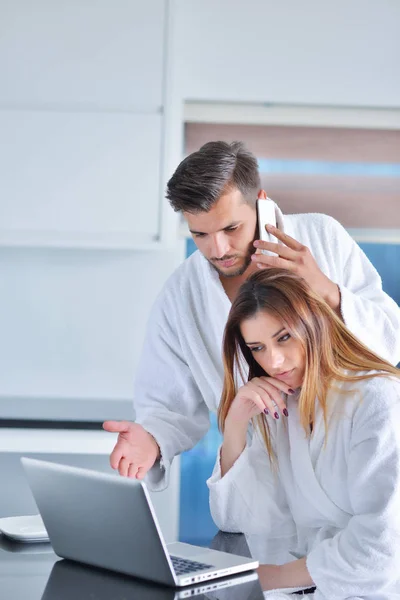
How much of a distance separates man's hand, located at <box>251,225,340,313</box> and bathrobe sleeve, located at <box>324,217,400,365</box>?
0.10 ft

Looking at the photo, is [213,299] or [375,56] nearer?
[213,299]

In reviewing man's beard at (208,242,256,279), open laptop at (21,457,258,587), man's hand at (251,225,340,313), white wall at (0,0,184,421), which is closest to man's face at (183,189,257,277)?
man's beard at (208,242,256,279)

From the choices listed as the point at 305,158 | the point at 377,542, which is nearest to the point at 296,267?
the point at 377,542

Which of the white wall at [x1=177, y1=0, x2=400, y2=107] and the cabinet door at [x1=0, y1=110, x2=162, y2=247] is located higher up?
the white wall at [x1=177, y1=0, x2=400, y2=107]

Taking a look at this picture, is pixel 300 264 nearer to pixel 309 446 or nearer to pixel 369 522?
pixel 309 446

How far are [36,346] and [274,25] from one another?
1663mm

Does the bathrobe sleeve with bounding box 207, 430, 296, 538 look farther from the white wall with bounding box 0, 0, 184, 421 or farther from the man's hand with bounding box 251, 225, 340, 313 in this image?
the white wall with bounding box 0, 0, 184, 421

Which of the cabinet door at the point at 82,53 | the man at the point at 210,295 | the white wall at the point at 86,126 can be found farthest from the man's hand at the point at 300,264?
the cabinet door at the point at 82,53

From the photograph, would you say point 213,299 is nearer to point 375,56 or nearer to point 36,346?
point 36,346

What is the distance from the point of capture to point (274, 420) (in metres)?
1.76

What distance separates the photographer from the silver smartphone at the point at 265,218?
2010mm

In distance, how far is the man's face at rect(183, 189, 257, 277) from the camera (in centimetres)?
195

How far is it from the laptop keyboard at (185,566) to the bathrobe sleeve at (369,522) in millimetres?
207

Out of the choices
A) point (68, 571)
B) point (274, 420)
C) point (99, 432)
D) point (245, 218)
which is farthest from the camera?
point (99, 432)
